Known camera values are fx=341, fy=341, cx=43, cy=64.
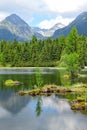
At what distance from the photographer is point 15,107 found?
53562mm

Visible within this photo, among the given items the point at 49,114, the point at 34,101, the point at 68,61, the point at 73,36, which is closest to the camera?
the point at 49,114

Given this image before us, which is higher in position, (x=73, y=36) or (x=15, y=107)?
(x=73, y=36)

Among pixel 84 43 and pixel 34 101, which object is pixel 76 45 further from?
pixel 34 101

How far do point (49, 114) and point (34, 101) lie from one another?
35.0 feet

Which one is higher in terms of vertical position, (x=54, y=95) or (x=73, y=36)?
(x=73, y=36)

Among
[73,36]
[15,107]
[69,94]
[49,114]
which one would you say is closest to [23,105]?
[15,107]

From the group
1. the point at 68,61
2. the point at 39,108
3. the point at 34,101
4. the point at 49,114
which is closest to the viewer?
the point at 49,114

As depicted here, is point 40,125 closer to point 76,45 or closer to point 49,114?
point 49,114

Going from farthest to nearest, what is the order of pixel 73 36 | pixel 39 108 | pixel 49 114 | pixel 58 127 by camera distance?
pixel 73 36
pixel 39 108
pixel 49 114
pixel 58 127

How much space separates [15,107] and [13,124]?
13.1 meters

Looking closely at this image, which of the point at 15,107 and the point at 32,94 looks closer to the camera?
the point at 15,107

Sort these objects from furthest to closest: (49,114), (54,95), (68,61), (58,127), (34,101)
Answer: (68,61) < (54,95) < (34,101) < (49,114) < (58,127)

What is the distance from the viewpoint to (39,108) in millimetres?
51750

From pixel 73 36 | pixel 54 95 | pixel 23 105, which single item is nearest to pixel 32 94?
pixel 54 95
